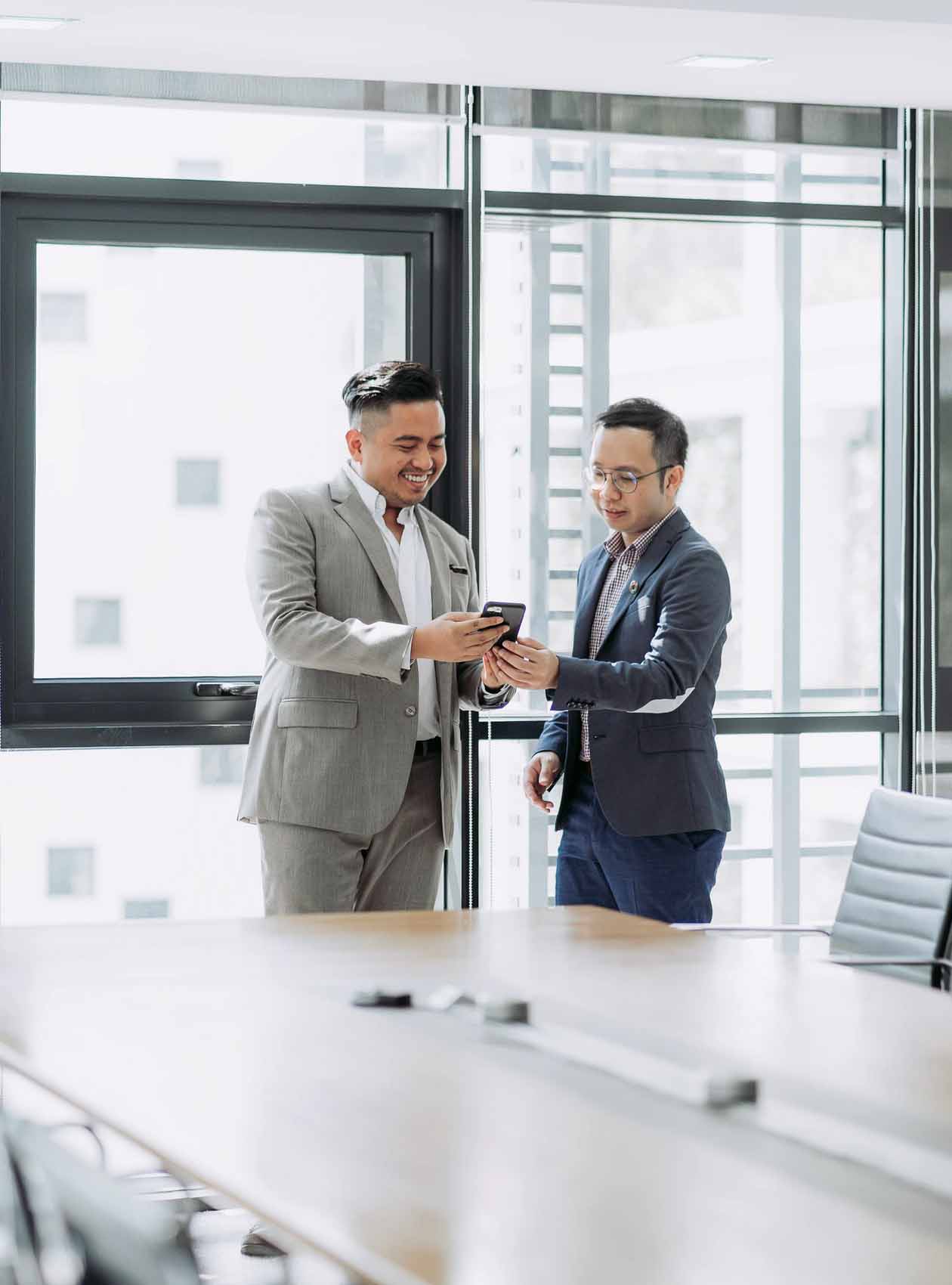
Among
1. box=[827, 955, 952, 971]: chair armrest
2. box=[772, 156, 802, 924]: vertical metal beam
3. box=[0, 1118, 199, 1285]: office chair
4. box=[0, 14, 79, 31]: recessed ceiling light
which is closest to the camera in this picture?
box=[0, 1118, 199, 1285]: office chair

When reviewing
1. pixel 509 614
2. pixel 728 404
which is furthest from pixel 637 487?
pixel 728 404

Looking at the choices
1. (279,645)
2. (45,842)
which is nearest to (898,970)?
(279,645)

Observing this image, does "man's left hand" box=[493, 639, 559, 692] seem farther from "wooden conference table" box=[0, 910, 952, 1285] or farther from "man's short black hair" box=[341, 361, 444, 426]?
"wooden conference table" box=[0, 910, 952, 1285]

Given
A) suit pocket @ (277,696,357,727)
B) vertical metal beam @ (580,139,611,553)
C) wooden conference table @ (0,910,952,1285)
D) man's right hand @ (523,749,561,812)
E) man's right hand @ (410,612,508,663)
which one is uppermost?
vertical metal beam @ (580,139,611,553)

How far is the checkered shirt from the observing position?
3963mm

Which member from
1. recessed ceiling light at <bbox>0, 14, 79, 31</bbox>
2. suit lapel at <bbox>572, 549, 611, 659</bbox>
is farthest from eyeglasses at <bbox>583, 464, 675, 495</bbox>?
recessed ceiling light at <bbox>0, 14, 79, 31</bbox>

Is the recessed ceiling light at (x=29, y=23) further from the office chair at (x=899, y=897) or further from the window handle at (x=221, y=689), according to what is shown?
the office chair at (x=899, y=897)

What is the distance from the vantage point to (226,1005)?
2426mm

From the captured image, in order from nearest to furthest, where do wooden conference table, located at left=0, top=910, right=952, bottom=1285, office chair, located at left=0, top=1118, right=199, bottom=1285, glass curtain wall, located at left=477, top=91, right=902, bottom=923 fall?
office chair, located at left=0, top=1118, right=199, bottom=1285 < wooden conference table, located at left=0, top=910, right=952, bottom=1285 < glass curtain wall, located at left=477, top=91, right=902, bottom=923

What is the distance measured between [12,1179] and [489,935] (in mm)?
1636

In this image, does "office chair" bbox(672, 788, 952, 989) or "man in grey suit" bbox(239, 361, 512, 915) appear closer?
"office chair" bbox(672, 788, 952, 989)

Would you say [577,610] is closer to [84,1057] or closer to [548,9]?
[548,9]

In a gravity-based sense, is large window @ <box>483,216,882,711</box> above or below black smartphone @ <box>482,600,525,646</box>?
above

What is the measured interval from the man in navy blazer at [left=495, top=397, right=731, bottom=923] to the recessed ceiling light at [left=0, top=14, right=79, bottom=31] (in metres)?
1.61
